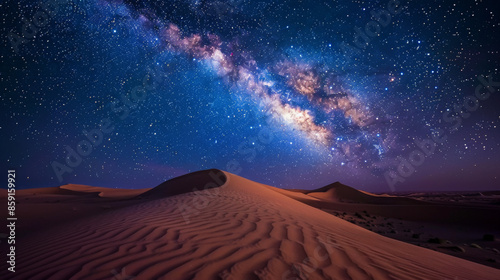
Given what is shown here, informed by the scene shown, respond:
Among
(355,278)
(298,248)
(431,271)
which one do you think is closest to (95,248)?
(298,248)

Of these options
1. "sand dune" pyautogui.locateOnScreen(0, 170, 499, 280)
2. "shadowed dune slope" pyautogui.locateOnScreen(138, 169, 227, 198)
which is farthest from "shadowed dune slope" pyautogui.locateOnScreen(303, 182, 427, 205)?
"sand dune" pyautogui.locateOnScreen(0, 170, 499, 280)

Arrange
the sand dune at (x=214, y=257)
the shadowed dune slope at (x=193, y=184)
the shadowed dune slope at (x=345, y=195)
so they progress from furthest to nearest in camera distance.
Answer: the shadowed dune slope at (x=345, y=195) < the shadowed dune slope at (x=193, y=184) < the sand dune at (x=214, y=257)

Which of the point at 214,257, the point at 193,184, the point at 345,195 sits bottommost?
the point at 214,257

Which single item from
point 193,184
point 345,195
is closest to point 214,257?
point 193,184

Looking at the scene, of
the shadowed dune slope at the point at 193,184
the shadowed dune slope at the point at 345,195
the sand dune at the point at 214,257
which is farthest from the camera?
the shadowed dune slope at the point at 345,195

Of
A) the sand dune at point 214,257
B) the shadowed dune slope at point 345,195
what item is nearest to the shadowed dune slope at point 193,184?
the sand dune at point 214,257

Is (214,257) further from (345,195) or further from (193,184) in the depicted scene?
(345,195)

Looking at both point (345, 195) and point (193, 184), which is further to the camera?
point (345, 195)

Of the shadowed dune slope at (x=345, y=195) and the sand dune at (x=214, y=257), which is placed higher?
the shadowed dune slope at (x=345, y=195)

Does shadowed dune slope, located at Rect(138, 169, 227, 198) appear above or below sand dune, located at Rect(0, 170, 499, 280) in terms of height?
above

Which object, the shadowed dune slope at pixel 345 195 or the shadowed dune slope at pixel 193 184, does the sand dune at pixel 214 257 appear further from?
the shadowed dune slope at pixel 345 195

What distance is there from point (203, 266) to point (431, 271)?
2.72 m

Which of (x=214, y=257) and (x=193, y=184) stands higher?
(x=193, y=184)

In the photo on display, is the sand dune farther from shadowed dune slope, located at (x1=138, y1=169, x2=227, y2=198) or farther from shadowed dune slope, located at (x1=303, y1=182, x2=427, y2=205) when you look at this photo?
shadowed dune slope, located at (x1=303, y1=182, x2=427, y2=205)
